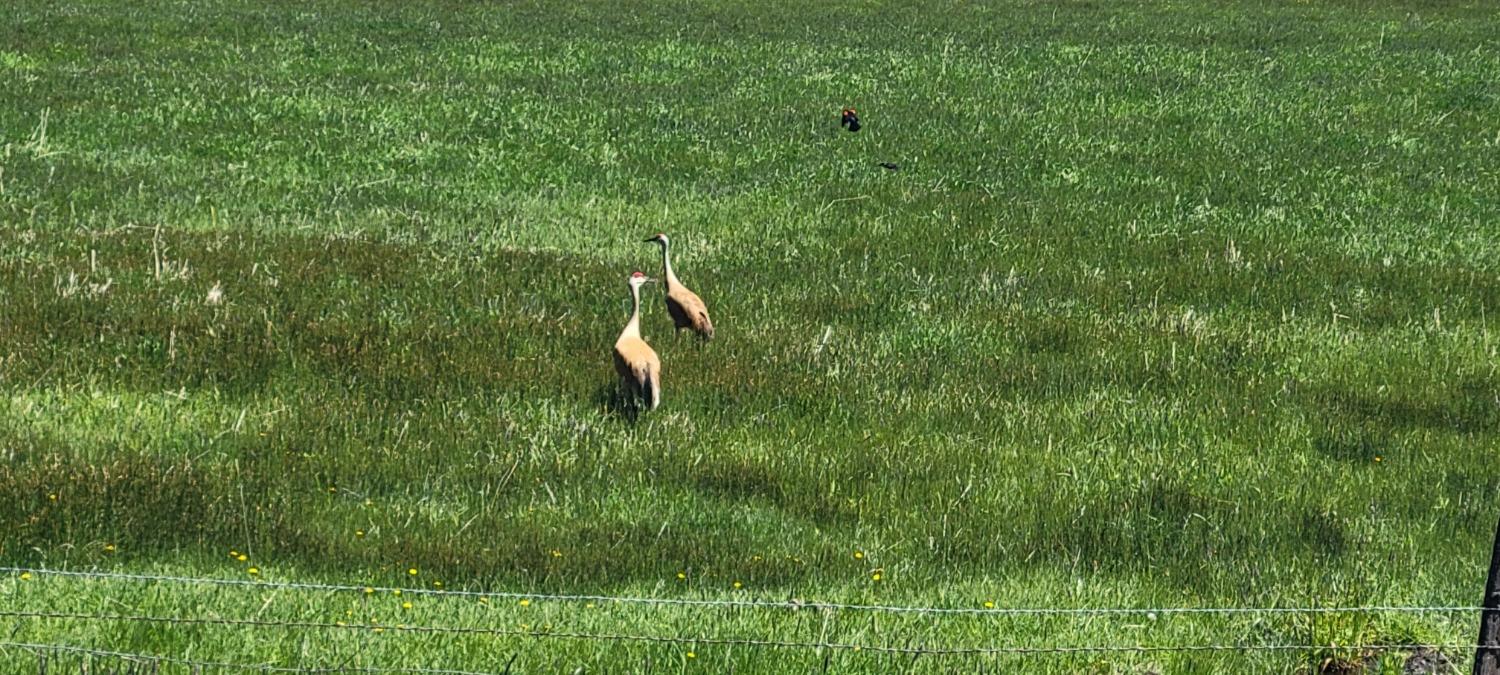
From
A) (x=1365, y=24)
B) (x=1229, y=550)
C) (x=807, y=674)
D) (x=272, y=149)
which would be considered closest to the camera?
(x=807, y=674)

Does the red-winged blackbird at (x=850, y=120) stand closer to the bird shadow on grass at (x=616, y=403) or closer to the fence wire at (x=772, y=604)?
the bird shadow on grass at (x=616, y=403)

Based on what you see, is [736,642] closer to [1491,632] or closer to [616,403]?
[1491,632]

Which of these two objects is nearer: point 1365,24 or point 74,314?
point 74,314

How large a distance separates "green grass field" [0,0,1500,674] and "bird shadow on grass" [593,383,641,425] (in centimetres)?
7

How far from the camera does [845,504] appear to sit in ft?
30.7

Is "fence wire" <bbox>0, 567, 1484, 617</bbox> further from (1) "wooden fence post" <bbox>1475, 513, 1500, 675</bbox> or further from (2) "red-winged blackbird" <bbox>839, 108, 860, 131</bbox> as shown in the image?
(2) "red-winged blackbird" <bbox>839, 108, 860, 131</bbox>

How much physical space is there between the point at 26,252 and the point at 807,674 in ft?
31.0

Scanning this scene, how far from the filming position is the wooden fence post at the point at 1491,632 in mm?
5918

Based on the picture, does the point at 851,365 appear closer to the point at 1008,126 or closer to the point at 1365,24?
the point at 1008,126

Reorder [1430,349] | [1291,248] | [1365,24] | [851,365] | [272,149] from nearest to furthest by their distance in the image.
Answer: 1. [851,365]
2. [1430,349]
3. [1291,248]
4. [272,149]
5. [1365,24]

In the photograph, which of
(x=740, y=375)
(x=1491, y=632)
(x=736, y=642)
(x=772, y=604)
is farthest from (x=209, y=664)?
(x=740, y=375)

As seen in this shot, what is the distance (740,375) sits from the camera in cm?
1147

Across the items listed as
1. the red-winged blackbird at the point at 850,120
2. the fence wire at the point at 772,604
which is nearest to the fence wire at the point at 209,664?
the fence wire at the point at 772,604

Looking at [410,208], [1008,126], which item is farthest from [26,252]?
[1008,126]
